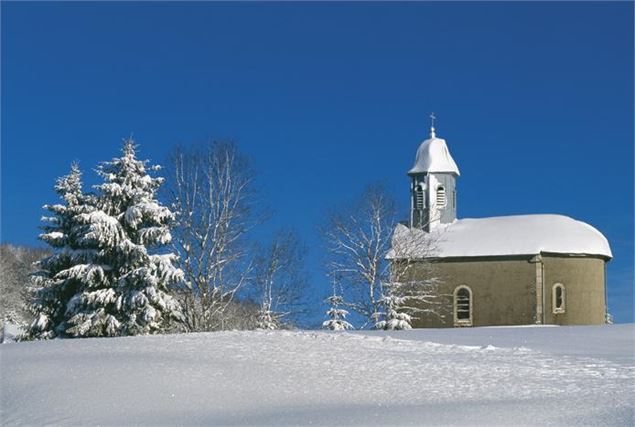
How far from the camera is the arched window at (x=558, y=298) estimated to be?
113 ft

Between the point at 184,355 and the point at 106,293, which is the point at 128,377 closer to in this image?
the point at 184,355

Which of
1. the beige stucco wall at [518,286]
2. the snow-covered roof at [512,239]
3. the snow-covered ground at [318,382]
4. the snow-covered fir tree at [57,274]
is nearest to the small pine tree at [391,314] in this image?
the beige stucco wall at [518,286]

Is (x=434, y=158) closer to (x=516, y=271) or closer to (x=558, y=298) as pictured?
A: (x=516, y=271)

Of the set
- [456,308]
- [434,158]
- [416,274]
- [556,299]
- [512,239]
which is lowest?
[456,308]

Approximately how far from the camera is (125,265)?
2430cm

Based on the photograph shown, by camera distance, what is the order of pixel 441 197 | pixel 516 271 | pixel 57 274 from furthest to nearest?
pixel 441 197 → pixel 516 271 → pixel 57 274

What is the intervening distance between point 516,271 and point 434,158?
8017mm

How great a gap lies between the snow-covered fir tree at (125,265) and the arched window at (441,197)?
17.6 m

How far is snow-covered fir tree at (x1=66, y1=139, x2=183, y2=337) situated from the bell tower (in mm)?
16779

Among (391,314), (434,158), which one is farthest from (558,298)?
(434,158)

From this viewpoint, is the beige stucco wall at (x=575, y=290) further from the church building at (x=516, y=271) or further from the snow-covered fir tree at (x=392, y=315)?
the snow-covered fir tree at (x=392, y=315)

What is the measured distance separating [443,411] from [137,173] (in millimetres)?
17549

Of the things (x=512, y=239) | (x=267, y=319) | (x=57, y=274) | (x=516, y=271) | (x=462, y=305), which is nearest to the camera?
(x=57, y=274)

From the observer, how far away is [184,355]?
14.6m
